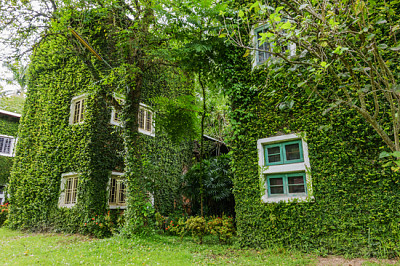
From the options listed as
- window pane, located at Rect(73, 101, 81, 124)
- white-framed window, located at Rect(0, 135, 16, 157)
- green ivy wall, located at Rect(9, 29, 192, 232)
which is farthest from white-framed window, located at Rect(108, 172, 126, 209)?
white-framed window, located at Rect(0, 135, 16, 157)

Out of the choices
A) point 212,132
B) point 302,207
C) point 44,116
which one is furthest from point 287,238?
point 44,116

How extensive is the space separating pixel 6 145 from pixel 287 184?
18.2 m

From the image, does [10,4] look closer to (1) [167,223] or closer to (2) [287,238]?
(1) [167,223]

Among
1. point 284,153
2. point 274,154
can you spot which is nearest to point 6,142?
point 274,154

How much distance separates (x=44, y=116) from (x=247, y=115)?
31.8ft

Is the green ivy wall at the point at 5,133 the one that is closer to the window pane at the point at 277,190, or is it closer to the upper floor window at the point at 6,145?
the upper floor window at the point at 6,145

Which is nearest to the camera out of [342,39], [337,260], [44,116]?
[342,39]

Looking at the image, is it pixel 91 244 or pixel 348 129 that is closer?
pixel 348 129

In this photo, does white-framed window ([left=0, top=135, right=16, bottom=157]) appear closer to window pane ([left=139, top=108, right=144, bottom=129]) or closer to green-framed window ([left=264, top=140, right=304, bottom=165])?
window pane ([left=139, top=108, right=144, bottom=129])

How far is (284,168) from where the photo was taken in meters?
6.22

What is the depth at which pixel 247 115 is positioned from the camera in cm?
691

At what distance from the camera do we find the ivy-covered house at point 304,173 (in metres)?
5.11

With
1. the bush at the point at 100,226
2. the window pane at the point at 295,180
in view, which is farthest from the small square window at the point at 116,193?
the window pane at the point at 295,180

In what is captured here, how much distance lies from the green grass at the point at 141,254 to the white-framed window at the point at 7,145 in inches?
449
